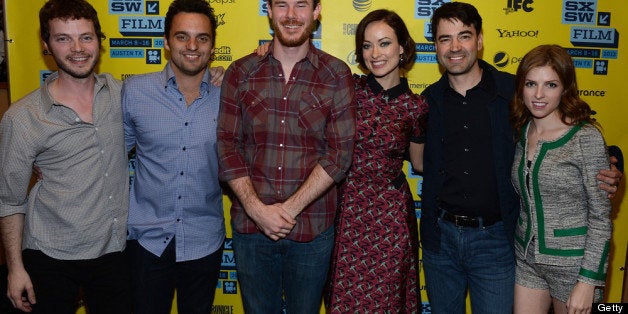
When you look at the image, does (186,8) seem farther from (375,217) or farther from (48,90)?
(375,217)

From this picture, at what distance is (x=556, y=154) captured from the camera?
2.05 metres

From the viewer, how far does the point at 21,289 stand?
2145 mm

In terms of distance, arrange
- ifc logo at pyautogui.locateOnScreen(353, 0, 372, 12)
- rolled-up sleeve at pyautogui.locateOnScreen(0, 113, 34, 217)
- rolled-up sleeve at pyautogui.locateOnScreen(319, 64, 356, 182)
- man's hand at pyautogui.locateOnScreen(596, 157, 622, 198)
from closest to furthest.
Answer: man's hand at pyautogui.locateOnScreen(596, 157, 622, 198), rolled-up sleeve at pyautogui.locateOnScreen(0, 113, 34, 217), rolled-up sleeve at pyautogui.locateOnScreen(319, 64, 356, 182), ifc logo at pyautogui.locateOnScreen(353, 0, 372, 12)

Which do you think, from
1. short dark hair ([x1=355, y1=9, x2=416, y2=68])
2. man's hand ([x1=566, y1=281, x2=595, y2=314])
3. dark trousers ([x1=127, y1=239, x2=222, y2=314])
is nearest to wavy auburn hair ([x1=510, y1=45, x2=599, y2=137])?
short dark hair ([x1=355, y1=9, x2=416, y2=68])

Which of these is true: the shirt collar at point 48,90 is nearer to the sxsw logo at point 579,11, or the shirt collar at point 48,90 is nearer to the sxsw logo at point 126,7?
the sxsw logo at point 126,7

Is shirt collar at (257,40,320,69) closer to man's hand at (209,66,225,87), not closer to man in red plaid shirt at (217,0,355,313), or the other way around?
man in red plaid shirt at (217,0,355,313)

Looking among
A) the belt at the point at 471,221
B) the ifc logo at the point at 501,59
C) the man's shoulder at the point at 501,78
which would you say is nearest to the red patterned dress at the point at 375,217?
the belt at the point at 471,221

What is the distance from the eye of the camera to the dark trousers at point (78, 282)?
7.08 ft

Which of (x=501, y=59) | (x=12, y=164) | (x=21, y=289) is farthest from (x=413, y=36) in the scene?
(x=21, y=289)

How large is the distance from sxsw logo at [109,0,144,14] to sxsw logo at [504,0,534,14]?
251 centimetres

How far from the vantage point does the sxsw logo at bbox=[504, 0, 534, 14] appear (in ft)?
10.4

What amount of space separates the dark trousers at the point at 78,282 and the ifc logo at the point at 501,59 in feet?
8.76

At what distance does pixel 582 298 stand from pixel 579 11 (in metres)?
2.12

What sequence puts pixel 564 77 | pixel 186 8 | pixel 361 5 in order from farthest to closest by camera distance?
pixel 361 5, pixel 186 8, pixel 564 77
